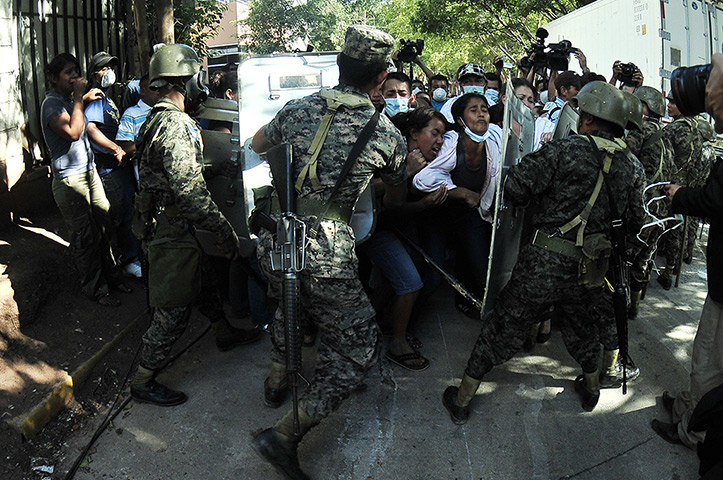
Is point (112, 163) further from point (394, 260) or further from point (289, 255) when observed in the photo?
point (289, 255)

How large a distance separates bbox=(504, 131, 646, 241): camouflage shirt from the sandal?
2.96m

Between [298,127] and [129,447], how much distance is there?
188 centimetres

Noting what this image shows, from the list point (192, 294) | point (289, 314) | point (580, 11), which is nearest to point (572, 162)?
point (289, 314)

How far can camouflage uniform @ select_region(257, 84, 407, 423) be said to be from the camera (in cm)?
271

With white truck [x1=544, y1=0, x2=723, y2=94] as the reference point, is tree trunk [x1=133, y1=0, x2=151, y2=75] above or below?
below

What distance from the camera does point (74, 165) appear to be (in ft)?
14.2

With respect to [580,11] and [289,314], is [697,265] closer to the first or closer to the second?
[289,314]

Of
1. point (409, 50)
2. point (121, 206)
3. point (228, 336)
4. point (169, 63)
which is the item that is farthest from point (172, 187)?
point (409, 50)

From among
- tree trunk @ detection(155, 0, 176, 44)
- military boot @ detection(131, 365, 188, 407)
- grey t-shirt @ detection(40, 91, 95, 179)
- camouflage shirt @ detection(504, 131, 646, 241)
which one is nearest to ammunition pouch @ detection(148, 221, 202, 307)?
military boot @ detection(131, 365, 188, 407)

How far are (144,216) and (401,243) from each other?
1636 millimetres

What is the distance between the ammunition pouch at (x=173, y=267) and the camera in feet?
11.0

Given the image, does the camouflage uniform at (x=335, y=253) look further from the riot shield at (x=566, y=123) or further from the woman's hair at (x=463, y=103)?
the riot shield at (x=566, y=123)

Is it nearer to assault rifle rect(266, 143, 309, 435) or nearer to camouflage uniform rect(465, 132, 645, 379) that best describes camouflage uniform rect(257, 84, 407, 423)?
assault rifle rect(266, 143, 309, 435)

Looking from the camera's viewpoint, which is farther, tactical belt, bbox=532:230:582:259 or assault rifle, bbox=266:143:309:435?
tactical belt, bbox=532:230:582:259
